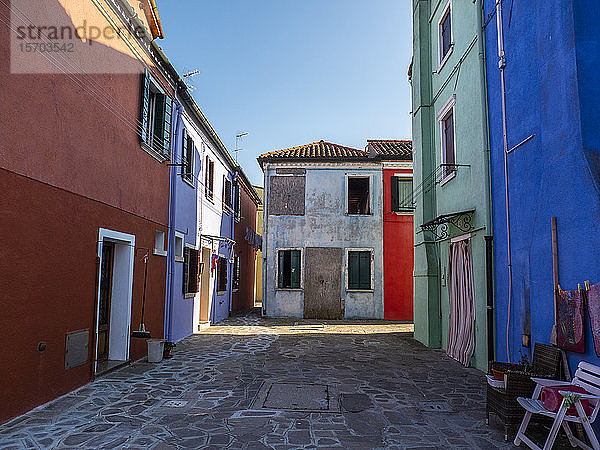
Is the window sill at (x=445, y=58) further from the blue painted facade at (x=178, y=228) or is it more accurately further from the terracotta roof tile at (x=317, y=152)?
the terracotta roof tile at (x=317, y=152)

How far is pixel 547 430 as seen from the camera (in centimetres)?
492

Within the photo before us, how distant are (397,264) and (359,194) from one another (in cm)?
333

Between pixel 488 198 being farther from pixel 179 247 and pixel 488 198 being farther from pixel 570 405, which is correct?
pixel 179 247

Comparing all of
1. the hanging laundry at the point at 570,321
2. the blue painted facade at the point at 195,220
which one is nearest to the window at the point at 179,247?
the blue painted facade at the point at 195,220

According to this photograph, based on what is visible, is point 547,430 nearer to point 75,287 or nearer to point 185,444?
point 185,444

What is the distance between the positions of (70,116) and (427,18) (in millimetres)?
9425

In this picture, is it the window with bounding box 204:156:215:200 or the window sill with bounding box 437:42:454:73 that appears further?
the window with bounding box 204:156:215:200

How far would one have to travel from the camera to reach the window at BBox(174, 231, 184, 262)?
1159 centimetres

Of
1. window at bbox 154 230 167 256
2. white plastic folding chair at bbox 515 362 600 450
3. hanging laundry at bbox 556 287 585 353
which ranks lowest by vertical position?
white plastic folding chair at bbox 515 362 600 450

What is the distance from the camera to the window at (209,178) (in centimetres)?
1463

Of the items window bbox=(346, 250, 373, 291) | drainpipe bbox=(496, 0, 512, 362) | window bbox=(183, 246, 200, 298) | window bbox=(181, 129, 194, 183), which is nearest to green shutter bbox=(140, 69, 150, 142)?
window bbox=(181, 129, 194, 183)

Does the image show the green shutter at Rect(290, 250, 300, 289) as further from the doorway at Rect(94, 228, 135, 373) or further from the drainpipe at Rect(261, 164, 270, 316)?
the doorway at Rect(94, 228, 135, 373)

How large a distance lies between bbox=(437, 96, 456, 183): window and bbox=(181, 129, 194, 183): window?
5.87 meters

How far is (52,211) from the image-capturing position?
19.5ft
